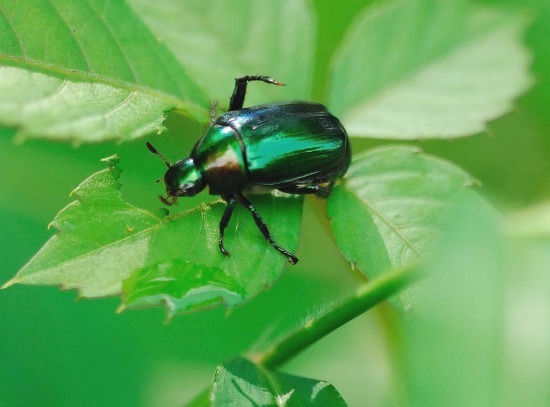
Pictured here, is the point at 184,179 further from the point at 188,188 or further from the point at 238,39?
the point at 238,39

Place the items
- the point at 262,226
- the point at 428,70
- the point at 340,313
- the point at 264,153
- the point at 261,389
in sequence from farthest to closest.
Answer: the point at 428,70 → the point at 264,153 → the point at 262,226 → the point at 261,389 → the point at 340,313

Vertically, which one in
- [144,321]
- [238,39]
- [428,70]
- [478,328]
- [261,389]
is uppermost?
[478,328]

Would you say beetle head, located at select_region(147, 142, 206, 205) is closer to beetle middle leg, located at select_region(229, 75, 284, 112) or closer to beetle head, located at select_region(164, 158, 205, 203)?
beetle head, located at select_region(164, 158, 205, 203)

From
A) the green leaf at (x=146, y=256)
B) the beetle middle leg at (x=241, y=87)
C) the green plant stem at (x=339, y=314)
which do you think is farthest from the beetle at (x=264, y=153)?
the green plant stem at (x=339, y=314)

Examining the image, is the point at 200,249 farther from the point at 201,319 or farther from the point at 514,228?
the point at 201,319

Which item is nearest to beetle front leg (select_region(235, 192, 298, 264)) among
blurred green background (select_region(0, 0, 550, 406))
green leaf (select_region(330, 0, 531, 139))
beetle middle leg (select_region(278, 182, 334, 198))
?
beetle middle leg (select_region(278, 182, 334, 198))

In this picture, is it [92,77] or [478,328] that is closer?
[478,328]

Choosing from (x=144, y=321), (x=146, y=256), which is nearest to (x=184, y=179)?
(x=146, y=256)

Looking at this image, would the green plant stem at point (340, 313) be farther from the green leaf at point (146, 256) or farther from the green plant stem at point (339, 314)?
the green leaf at point (146, 256)

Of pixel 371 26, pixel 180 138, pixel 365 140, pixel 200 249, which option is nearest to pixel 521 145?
pixel 365 140
